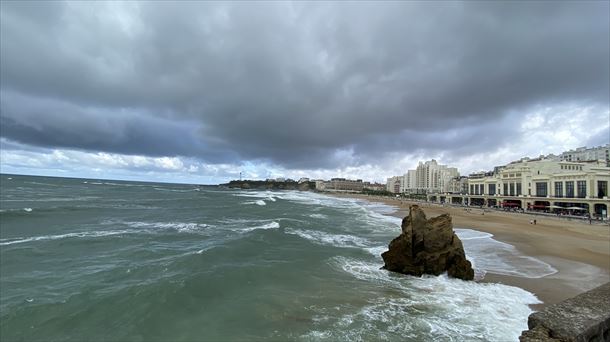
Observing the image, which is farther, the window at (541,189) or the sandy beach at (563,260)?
the window at (541,189)

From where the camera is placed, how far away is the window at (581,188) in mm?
52656

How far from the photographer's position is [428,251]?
46.3 feet

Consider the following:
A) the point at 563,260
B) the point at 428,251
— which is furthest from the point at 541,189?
the point at 428,251

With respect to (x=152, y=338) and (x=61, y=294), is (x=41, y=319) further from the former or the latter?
(x=152, y=338)

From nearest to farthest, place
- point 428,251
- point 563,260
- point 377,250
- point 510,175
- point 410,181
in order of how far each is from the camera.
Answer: point 428,251 < point 563,260 < point 377,250 < point 510,175 < point 410,181

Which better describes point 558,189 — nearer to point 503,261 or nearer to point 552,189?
point 552,189

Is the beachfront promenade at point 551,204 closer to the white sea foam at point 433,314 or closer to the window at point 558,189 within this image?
the window at point 558,189

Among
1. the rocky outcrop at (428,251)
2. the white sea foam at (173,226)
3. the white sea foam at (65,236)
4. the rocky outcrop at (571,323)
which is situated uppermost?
the rocky outcrop at (571,323)

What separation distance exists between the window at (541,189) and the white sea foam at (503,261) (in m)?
51.8

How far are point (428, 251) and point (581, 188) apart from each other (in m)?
58.2

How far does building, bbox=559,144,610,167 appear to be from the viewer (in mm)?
109938

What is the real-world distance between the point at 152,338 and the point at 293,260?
882 cm

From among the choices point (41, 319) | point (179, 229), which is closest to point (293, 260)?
point (41, 319)

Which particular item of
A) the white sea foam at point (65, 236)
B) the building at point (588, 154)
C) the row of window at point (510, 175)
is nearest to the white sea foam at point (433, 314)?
the white sea foam at point (65, 236)
